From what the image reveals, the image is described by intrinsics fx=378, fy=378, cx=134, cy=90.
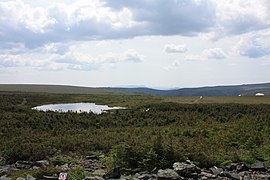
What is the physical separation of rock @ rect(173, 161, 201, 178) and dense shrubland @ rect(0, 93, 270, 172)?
732 mm

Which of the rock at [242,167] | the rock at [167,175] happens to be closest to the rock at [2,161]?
the rock at [167,175]

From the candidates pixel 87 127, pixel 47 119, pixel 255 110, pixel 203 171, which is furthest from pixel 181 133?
pixel 255 110

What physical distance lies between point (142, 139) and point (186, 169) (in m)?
8.56

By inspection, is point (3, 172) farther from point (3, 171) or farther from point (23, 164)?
point (23, 164)

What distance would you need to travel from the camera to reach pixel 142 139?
2209cm

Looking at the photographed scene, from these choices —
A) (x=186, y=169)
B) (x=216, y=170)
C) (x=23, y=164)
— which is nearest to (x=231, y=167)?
(x=216, y=170)

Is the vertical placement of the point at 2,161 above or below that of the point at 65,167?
below

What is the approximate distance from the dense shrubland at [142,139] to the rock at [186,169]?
0.73m

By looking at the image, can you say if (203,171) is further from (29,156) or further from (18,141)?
(18,141)

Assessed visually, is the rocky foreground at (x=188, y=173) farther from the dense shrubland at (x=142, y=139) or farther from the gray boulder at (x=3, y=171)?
the dense shrubland at (x=142, y=139)

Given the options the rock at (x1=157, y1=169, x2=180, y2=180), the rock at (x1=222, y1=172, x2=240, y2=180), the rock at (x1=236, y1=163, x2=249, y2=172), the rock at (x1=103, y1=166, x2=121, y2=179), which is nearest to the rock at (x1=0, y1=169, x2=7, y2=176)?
the rock at (x1=103, y1=166, x2=121, y2=179)

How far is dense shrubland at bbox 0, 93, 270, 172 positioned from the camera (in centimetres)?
1567

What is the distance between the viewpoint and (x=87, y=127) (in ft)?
105

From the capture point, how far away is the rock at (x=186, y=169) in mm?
13516
